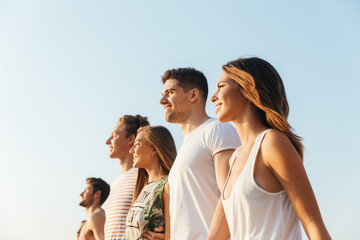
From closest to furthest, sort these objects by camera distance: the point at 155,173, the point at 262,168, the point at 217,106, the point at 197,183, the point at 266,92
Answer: the point at 262,168, the point at 266,92, the point at 217,106, the point at 197,183, the point at 155,173

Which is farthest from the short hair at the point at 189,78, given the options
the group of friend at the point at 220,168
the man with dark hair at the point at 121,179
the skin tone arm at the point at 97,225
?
the skin tone arm at the point at 97,225

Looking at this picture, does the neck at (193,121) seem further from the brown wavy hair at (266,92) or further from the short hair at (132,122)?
the short hair at (132,122)

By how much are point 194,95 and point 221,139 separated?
0.97 metres

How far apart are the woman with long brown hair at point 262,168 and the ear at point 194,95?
182 centimetres

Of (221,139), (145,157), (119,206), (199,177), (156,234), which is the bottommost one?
(156,234)

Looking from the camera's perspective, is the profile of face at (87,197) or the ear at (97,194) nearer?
the profile of face at (87,197)

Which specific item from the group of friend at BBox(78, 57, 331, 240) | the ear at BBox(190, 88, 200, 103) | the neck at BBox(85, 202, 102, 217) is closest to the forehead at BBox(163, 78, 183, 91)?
the group of friend at BBox(78, 57, 331, 240)

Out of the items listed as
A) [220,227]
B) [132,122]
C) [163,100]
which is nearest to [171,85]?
[163,100]

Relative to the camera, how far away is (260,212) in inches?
103

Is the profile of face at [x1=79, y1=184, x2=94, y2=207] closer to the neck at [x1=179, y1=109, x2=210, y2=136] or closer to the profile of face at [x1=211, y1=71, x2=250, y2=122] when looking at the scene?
the neck at [x1=179, y1=109, x2=210, y2=136]

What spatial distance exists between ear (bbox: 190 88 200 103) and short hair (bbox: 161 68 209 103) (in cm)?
6

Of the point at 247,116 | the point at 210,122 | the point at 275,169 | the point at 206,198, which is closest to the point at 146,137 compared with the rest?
the point at 210,122

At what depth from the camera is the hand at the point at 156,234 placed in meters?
4.73

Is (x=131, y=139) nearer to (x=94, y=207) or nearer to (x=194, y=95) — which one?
(x=194, y=95)
